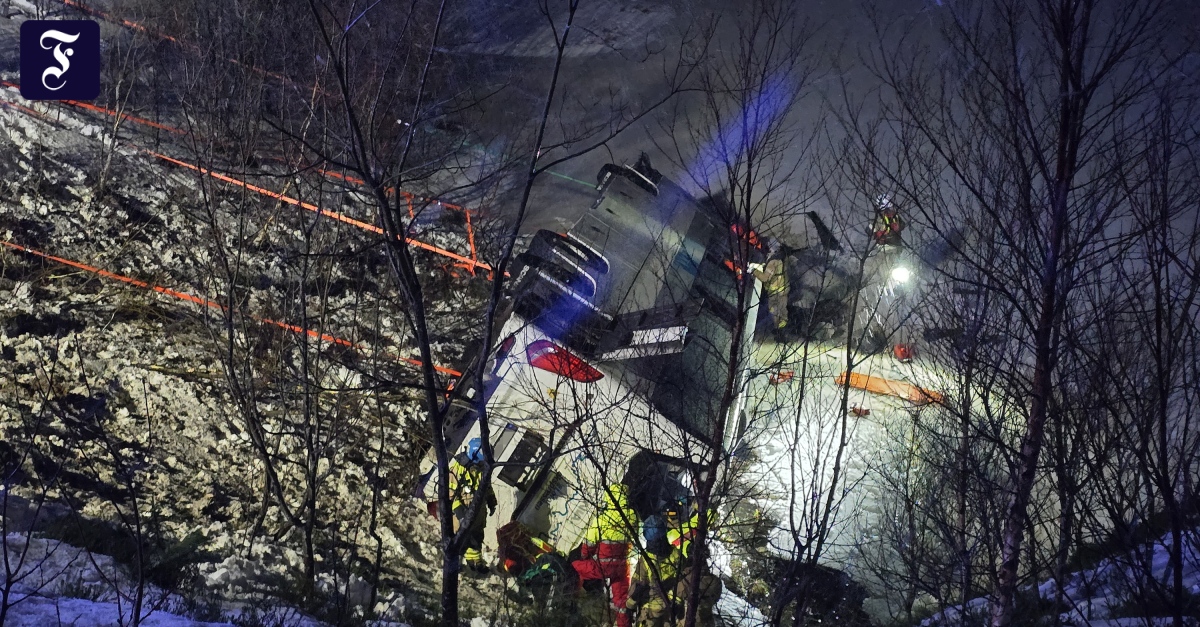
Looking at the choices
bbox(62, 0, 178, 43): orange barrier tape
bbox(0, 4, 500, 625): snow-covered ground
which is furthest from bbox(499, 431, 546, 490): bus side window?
bbox(62, 0, 178, 43): orange barrier tape

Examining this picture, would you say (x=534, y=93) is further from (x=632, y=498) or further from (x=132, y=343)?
(x=632, y=498)

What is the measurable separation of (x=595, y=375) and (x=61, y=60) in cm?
1095

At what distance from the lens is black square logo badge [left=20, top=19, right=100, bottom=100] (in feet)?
41.9

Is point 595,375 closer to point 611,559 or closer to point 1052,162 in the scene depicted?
point 611,559

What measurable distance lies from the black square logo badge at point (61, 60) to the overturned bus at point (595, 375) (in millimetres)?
8289

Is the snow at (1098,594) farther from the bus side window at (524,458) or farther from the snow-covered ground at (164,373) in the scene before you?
the snow-covered ground at (164,373)

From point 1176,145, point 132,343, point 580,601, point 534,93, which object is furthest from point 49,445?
point 1176,145

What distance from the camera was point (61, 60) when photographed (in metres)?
13.2

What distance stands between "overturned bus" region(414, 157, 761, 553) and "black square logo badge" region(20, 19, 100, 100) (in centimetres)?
829

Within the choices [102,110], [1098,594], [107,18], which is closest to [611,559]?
[1098,594]

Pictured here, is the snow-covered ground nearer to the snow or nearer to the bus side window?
the bus side window

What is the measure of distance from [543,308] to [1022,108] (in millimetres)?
5326

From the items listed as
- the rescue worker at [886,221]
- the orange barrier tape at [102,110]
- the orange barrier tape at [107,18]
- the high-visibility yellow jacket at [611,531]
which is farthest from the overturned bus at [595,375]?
the orange barrier tape at [107,18]

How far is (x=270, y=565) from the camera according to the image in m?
8.58
